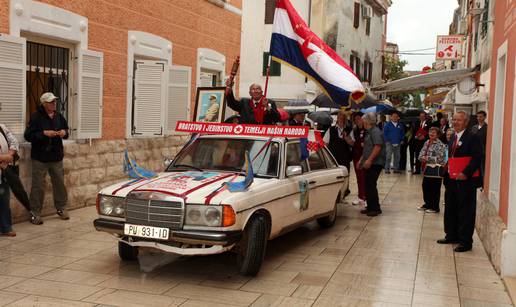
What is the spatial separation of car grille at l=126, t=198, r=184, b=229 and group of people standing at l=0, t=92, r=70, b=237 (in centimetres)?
280

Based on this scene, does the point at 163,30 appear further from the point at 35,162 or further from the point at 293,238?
the point at 293,238

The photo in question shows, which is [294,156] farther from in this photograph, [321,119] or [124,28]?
[321,119]

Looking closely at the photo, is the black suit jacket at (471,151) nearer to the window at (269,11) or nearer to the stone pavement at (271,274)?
the stone pavement at (271,274)

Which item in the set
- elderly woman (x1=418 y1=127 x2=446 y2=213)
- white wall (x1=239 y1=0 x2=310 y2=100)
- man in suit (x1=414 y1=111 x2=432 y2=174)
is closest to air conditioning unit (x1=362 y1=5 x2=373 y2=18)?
white wall (x1=239 y1=0 x2=310 y2=100)

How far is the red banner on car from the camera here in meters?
7.31

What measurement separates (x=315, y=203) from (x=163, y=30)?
606 centimetres

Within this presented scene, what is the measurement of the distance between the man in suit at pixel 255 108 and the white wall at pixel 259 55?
2203cm

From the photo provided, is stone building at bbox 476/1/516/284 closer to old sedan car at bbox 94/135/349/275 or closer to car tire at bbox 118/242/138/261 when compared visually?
old sedan car at bbox 94/135/349/275

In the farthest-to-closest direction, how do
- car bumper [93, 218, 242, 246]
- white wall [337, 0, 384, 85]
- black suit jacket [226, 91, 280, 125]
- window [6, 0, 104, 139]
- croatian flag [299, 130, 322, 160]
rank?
white wall [337, 0, 384, 85] < black suit jacket [226, 91, 280, 125] < window [6, 0, 104, 139] < croatian flag [299, 130, 322, 160] < car bumper [93, 218, 242, 246]

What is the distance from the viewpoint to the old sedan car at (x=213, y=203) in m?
6.13

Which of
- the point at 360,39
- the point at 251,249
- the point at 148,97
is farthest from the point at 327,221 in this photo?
the point at 360,39

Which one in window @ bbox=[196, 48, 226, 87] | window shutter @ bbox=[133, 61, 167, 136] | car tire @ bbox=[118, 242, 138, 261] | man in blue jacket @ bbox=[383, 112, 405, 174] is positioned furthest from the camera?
man in blue jacket @ bbox=[383, 112, 405, 174]

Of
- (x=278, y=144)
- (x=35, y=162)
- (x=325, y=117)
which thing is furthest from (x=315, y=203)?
(x=325, y=117)

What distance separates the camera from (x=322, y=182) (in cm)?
867
